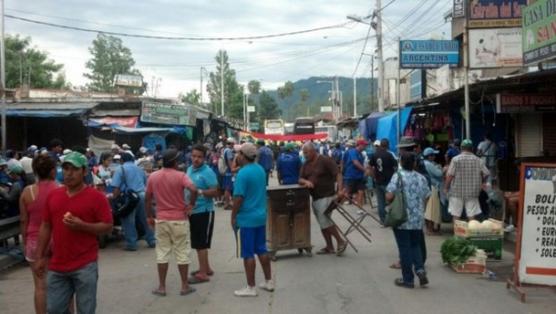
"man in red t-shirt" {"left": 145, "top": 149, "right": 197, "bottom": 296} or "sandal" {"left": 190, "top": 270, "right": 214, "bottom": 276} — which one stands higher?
"man in red t-shirt" {"left": 145, "top": 149, "right": 197, "bottom": 296}

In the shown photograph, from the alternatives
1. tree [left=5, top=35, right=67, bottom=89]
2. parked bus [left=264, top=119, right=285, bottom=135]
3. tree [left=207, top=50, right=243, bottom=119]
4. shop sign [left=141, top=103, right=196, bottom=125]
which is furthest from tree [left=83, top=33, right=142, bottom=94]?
shop sign [left=141, top=103, right=196, bottom=125]

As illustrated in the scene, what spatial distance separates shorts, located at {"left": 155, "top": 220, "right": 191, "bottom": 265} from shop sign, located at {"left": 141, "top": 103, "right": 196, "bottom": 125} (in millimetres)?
19556

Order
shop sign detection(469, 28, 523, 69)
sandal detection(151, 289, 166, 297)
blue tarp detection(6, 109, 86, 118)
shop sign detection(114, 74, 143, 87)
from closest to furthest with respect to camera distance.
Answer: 1. sandal detection(151, 289, 166, 297)
2. shop sign detection(469, 28, 523, 69)
3. blue tarp detection(6, 109, 86, 118)
4. shop sign detection(114, 74, 143, 87)

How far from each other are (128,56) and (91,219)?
91990mm

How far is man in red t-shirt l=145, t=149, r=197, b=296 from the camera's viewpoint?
7.76 meters

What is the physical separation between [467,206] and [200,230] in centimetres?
468

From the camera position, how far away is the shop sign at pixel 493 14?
43.2ft

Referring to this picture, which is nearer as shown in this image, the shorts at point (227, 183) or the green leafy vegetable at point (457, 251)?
the green leafy vegetable at point (457, 251)

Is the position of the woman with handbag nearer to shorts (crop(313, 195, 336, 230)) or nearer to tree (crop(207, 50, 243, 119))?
shorts (crop(313, 195, 336, 230))

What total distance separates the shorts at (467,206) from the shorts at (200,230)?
4.42 metres

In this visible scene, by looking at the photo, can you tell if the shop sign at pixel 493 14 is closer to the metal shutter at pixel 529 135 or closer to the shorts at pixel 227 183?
the metal shutter at pixel 529 135

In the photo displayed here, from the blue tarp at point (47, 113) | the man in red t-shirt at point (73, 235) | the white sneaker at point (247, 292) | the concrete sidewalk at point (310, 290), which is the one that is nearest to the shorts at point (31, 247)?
the man in red t-shirt at point (73, 235)


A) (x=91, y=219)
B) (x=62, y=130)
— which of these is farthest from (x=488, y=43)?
(x=62, y=130)

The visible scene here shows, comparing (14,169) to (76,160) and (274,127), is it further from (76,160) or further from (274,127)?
(274,127)
